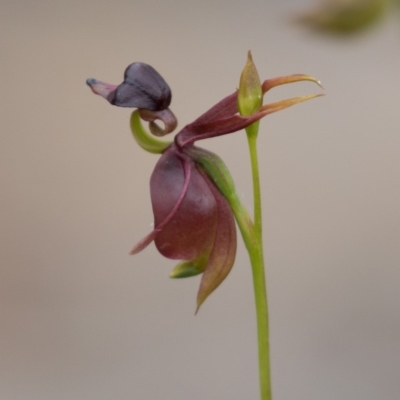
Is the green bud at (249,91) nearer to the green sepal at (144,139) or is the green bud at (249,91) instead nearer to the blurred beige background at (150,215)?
the green sepal at (144,139)

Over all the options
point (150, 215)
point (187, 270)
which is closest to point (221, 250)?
point (187, 270)

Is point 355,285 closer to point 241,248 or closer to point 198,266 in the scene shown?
point 241,248

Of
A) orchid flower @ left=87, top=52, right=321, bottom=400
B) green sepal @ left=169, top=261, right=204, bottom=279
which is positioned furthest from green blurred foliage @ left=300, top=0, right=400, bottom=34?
green sepal @ left=169, top=261, right=204, bottom=279

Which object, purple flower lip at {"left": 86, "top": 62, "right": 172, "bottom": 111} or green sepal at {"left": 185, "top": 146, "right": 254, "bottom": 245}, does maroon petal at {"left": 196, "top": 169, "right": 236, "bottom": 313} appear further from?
purple flower lip at {"left": 86, "top": 62, "right": 172, "bottom": 111}

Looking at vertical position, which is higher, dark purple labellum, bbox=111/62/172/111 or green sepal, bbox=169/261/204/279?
dark purple labellum, bbox=111/62/172/111

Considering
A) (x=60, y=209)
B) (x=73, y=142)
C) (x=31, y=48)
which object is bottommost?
(x=60, y=209)

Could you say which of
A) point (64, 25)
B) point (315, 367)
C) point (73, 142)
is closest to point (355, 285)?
point (315, 367)

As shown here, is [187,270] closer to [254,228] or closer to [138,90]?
[254,228]
